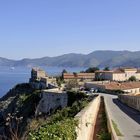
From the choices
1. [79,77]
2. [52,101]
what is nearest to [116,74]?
[79,77]

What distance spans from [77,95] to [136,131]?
3936 centimetres

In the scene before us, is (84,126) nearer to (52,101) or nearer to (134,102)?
(134,102)

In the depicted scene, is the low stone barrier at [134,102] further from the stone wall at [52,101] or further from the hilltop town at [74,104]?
the stone wall at [52,101]

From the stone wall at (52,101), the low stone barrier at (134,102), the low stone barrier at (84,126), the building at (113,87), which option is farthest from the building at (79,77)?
the low stone barrier at (84,126)

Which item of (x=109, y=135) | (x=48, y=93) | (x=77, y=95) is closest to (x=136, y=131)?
(x=109, y=135)

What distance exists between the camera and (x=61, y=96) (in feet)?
214

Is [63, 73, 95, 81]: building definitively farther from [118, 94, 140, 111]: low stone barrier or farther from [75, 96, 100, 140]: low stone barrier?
[75, 96, 100, 140]: low stone barrier

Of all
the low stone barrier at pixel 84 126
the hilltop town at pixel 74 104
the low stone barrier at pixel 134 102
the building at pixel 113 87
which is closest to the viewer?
the low stone barrier at pixel 84 126

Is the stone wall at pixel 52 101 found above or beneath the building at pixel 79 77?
Answer: beneath

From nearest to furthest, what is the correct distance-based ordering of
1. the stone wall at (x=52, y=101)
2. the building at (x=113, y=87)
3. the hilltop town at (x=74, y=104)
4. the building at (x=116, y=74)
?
the hilltop town at (x=74, y=104) → the stone wall at (x=52, y=101) → the building at (x=113, y=87) → the building at (x=116, y=74)

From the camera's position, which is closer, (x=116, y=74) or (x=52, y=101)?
(x=52, y=101)

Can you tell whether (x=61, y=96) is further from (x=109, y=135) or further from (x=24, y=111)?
(x=109, y=135)

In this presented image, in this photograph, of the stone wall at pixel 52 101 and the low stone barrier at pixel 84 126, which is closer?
the low stone barrier at pixel 84 126

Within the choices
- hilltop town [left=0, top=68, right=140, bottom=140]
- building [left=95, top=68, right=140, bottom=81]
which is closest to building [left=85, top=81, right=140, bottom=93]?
hilltop town [left=0, top=68, right=140, bottom=140]
